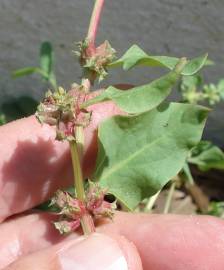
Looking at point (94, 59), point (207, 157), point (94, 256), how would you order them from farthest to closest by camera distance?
1. point (207, 157)
2. point (94, 59)
3. point (94, 256)

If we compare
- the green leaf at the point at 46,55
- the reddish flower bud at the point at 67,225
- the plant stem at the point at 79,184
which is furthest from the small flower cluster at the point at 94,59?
the green leaf at the point at 46,55

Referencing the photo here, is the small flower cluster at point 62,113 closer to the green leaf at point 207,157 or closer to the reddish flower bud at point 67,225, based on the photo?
the reddish flower bud at point 67,225

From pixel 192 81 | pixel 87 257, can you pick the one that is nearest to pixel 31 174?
pixel 87 257

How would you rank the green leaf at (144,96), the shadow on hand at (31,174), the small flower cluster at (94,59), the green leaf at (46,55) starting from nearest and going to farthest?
the green leaf at (144,96) → the small flower cluster at (94,59) → the shadow on hand at (31,174) → the green leaf at (46,55)

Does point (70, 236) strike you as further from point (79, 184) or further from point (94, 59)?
point (94, 59)

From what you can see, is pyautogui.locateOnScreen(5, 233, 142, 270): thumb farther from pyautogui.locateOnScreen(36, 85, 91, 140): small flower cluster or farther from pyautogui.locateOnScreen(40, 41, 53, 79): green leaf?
pyautogui.locateOnScreen(40, 41, 53, 79): green leaf

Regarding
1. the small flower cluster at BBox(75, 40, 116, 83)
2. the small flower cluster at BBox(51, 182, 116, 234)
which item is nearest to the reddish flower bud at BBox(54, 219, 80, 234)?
the small flower cluster at BBox(51, 182, 116, 234)
